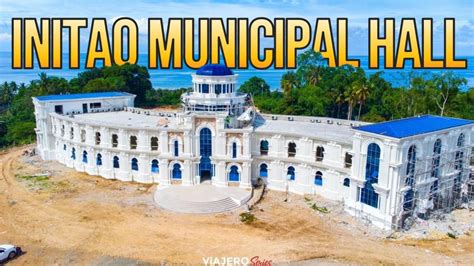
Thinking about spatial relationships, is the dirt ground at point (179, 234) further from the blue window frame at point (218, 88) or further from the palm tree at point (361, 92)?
the palm tree at point (361, 92)

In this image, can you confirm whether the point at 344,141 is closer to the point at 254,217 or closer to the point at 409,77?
the point at 254,217

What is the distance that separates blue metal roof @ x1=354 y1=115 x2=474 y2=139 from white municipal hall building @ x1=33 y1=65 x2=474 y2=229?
9cm

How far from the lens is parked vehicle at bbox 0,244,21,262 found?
3047cm

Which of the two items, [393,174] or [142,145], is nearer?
[393,174]

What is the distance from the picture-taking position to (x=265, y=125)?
46.6 meters

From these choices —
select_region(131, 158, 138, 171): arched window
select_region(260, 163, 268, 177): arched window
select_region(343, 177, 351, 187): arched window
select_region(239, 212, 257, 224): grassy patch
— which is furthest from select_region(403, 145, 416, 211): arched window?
select_region(131, 158, 138, 171): arched window

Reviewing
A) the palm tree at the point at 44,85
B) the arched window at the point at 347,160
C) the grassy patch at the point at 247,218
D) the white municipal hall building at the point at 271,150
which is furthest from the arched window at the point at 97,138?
the palm tree at the point at 44,85

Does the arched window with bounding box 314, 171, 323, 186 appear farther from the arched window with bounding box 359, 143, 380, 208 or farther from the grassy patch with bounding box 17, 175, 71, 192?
the grassy patch with bounding box 17, 175, 71, 192

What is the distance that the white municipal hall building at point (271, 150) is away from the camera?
35406mm

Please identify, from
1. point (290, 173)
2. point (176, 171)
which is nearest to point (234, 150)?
point (290, 173)

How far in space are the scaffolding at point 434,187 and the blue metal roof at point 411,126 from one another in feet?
8.00

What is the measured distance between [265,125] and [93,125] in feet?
64.9

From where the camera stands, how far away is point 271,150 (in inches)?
1732

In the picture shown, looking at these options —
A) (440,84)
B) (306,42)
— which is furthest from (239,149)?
(440,84)
